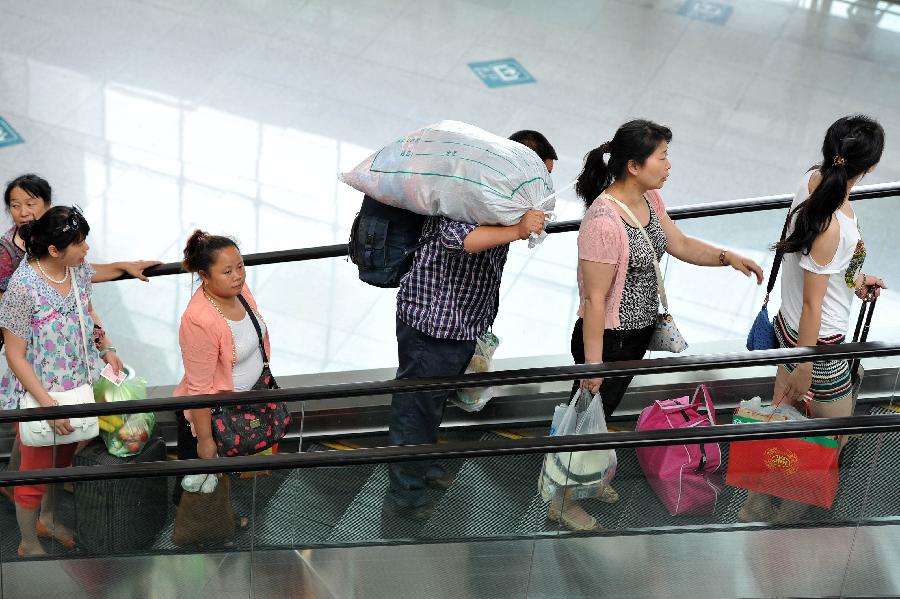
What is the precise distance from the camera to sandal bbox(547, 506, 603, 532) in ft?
14.7

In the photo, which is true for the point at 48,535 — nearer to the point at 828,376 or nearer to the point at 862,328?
the point at 828,376

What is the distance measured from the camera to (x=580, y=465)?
4.37m

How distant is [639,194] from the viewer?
15.1 ft

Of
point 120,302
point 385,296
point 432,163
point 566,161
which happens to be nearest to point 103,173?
point 120,302

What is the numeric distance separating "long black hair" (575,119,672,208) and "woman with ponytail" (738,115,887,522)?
59cm

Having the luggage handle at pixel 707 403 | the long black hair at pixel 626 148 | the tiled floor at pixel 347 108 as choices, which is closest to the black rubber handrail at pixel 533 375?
the luggage handle at pixel 707 403

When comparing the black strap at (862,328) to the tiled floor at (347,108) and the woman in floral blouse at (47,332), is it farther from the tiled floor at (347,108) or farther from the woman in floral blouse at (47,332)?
the woman in floral blouse at (47,332)

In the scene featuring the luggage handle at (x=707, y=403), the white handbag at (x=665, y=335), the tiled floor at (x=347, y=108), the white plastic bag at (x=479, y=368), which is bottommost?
the tiled floor at (x=347, y=108)

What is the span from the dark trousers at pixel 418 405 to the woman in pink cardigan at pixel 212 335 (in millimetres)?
599

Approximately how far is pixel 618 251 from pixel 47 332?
225 cm

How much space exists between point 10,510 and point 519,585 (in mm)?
1962

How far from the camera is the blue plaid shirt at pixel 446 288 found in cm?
448

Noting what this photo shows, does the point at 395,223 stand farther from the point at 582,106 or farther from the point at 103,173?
the point at 582,106

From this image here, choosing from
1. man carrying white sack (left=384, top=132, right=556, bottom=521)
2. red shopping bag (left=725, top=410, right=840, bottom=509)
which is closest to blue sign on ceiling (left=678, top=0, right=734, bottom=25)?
man carrying white sack (left=384, top=132, right=556, bottom=521)
